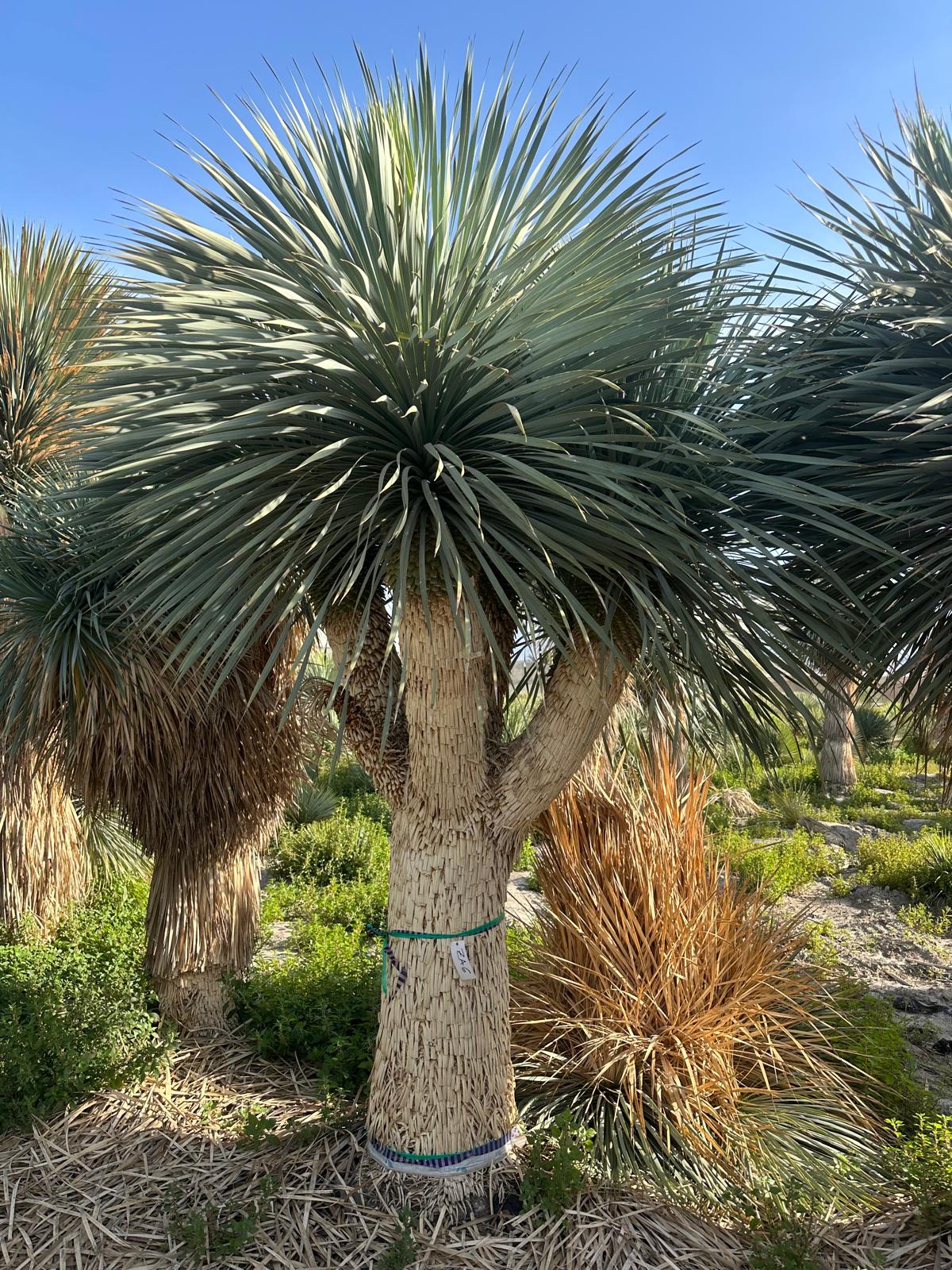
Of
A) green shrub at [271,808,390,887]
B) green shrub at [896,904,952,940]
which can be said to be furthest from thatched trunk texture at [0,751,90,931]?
green shrub at [896,904,952,940]

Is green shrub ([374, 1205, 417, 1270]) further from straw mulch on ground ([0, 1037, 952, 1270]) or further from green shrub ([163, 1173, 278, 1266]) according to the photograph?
green shrub ([163, 1173, 278, 1266])

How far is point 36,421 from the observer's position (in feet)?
19.8

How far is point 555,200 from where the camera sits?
3432 millimetres

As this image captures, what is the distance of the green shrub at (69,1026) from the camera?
4.32 m

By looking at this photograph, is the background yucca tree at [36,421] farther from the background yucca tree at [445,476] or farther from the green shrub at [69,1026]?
the background yucca tree at [445,476]

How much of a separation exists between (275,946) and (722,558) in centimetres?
552

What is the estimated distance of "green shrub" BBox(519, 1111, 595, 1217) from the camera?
351cm

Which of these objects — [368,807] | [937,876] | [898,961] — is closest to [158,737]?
[898,961]

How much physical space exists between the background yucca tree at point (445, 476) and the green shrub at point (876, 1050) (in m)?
2.18

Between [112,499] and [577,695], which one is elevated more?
[112,499]

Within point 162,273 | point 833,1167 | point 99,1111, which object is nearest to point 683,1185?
point 833,1167

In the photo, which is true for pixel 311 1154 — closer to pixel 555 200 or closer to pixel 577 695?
pixel 577 695

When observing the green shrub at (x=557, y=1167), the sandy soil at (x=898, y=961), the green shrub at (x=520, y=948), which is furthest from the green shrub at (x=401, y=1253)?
the sandy soil at (x=898, y=961)

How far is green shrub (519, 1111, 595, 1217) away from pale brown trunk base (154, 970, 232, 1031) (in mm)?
2271
